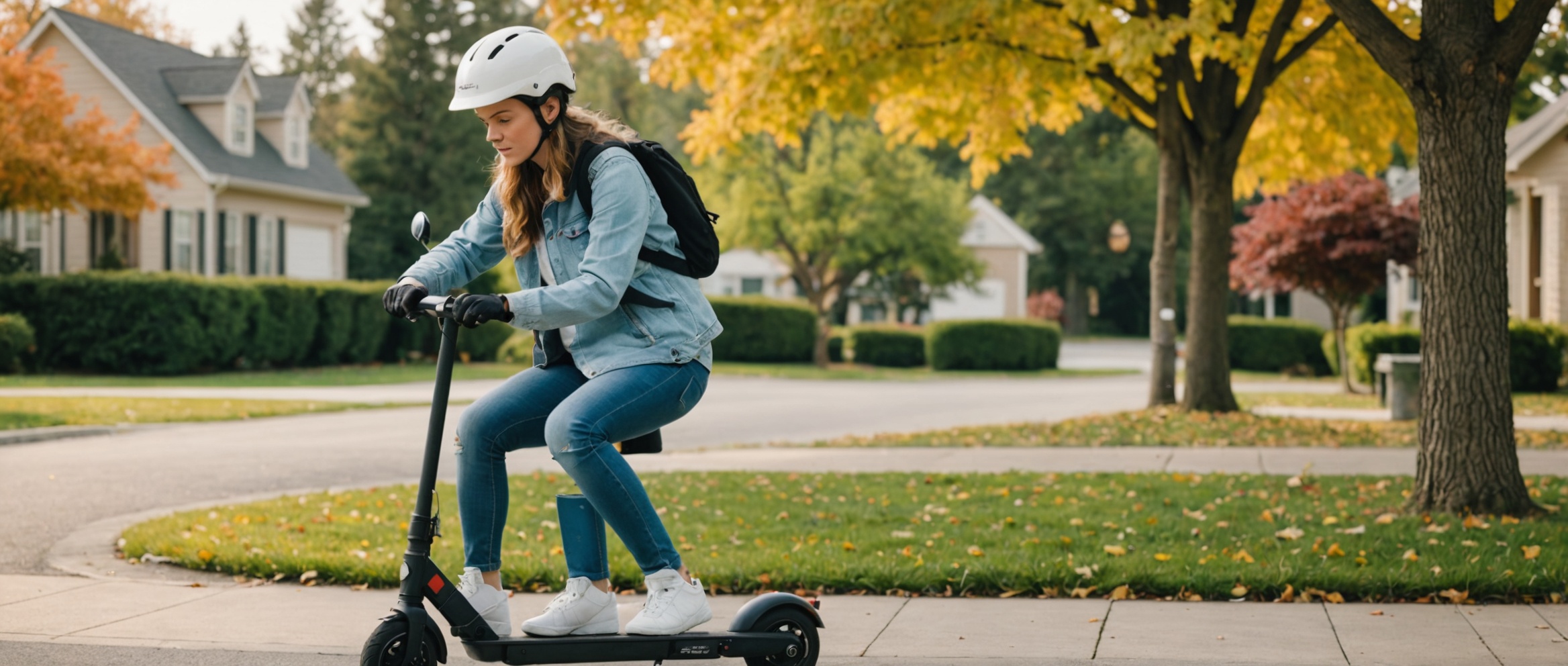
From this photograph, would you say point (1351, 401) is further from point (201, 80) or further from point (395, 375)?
point (201, 80)

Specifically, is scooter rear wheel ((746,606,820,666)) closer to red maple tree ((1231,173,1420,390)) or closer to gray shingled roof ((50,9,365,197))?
red maple tree ((1231,173,1420,390))

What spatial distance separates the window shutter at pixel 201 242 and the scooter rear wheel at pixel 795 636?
28.8 metres

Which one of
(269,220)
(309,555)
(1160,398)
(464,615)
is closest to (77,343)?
(269,220)

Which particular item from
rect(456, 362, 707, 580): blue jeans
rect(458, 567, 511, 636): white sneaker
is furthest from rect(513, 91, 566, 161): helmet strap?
rect(458, 567, 511, 636): white sneaker

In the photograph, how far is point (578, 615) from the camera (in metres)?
4.07

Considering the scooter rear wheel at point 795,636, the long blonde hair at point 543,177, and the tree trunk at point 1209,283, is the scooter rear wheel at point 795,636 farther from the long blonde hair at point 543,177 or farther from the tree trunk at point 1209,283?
the tree trunk at point 1209,283

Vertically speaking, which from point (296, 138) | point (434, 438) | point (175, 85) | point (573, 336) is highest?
point (175, 85)

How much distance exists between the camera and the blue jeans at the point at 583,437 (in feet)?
12.8

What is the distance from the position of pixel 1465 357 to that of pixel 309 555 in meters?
6.00

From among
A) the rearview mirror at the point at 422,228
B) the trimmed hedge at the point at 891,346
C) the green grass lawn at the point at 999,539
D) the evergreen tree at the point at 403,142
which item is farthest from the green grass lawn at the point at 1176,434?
the evergreen tree at the point at 403,142

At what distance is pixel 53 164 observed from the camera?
22609 mm

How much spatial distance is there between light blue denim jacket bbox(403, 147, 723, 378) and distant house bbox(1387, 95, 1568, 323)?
2087 centimetres

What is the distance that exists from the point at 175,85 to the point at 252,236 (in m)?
3.75

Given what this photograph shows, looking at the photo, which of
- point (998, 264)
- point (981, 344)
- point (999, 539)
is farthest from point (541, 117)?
point (998, 264)
